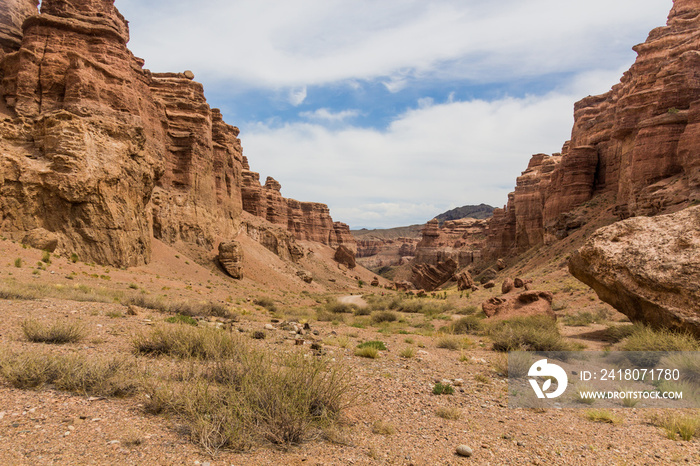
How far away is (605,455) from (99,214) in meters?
26.1

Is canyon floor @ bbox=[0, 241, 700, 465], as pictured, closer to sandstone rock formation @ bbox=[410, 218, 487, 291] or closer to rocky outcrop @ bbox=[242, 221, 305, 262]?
rocky outcrop @ bbox=[242, 221, 305, 262]

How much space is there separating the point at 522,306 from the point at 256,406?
1306cm

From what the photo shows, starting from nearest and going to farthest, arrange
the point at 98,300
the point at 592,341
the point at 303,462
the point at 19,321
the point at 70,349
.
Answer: the point at 303,462 < the point at 70,349 < the point at 19,321 < the point at 592,341 < the point at 98,300

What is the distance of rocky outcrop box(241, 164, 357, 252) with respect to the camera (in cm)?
6644

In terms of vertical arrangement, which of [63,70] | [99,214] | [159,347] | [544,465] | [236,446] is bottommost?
[544,465]

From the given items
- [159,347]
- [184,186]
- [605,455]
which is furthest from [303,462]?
[184,186]

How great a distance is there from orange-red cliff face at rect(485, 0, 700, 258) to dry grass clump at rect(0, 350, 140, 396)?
3075 cm

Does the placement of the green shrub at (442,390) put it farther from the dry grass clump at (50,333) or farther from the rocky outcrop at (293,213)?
the rocky outcrop at (293,213)

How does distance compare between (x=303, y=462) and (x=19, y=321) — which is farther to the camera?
(x=19, y=321)

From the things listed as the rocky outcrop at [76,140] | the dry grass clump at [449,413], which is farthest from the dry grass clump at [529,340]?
the rocky outcrop at [76,140]

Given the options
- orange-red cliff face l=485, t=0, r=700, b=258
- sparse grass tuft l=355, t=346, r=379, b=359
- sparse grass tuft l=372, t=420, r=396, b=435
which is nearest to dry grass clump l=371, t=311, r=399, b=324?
sparse grass tuft l=355, t=346, r=379, b=359

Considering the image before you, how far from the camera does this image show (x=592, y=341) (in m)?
11.7

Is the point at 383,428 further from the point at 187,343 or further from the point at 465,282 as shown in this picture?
the point at 465,282

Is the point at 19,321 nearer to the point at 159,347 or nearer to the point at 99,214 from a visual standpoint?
the point at 159,347
